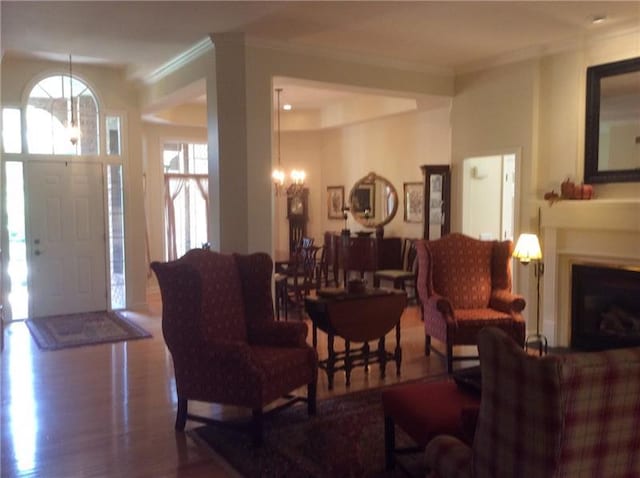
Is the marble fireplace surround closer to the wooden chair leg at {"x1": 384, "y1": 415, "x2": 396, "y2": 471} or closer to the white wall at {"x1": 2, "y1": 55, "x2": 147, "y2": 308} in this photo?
the wooden chair leg at {"x1": 384, "y1": 415, "x2": 396, "y2": 471}

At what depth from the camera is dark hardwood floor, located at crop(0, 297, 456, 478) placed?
2.97m

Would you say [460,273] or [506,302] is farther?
[460,273]

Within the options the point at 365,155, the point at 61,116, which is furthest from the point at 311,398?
the point at 365,155

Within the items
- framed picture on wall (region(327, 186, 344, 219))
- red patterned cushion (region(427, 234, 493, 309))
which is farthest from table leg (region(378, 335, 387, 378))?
framed picture on wall (region(327, 186, 344, 219))

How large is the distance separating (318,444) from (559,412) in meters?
1.86

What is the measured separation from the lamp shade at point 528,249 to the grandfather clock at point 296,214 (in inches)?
177

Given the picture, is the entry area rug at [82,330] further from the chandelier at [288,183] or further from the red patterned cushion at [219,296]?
the chandelier at [288,183]

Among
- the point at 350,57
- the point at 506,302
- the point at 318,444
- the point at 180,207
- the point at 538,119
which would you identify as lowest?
the point at 318,444

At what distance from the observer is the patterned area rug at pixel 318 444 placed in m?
2.88

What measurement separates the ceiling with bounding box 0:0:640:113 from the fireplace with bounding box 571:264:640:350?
2.08 m

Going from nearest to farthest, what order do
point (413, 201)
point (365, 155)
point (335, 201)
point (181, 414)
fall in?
point (181, 414) < point (413, 201) < point (365, 155) < point (335, 201)

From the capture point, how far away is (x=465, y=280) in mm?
4871

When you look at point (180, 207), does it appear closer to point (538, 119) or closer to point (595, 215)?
point (538, 119)

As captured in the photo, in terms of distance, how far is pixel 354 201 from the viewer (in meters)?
8.16
